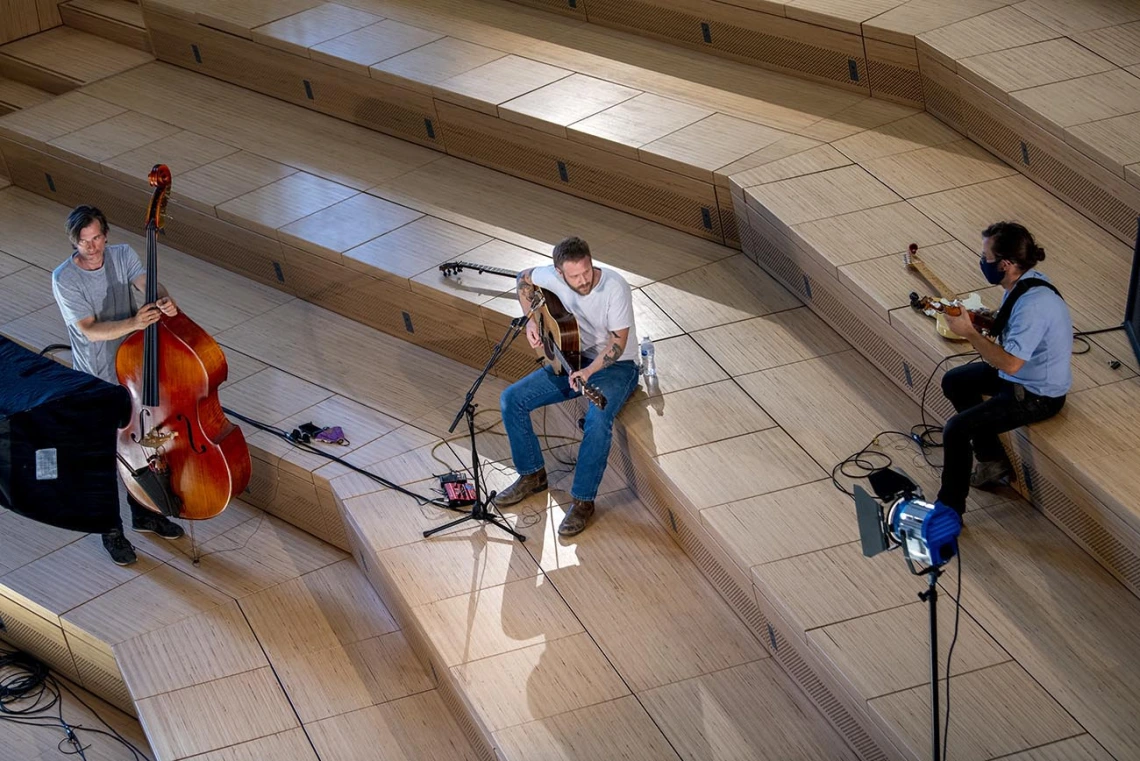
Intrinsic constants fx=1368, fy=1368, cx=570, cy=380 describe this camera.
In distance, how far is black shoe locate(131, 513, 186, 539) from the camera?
5.70 metres

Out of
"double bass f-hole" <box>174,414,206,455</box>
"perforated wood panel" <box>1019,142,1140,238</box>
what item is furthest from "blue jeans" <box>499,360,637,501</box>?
"perforated wood panel" <box>1019,142,1140,238</box>

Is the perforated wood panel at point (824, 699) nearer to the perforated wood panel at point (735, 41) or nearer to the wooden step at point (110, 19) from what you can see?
the perforated wood panel at point (735, 41)

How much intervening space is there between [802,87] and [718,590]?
120 inches

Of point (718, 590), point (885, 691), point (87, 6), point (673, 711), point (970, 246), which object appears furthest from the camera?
point (87, 6)

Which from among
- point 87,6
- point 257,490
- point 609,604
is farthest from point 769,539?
point 87,6

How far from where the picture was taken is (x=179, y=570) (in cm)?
562

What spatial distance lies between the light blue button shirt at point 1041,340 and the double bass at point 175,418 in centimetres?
280

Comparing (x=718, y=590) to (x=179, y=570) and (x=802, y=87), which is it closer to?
(x=179, y=570)

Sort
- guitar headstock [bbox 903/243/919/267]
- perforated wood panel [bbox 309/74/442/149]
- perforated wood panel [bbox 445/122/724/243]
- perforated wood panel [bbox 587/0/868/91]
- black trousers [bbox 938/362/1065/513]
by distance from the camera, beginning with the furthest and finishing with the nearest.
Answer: perforated wood panel [bbox 309/74/442/149]
perforated wood panel [bbox 587/0/868/91]
perforated wood panel [bbox 445/122/724/243]
guitar headstock [bbox 903/243/919/267]
black trousers [bbox 938/362/1065/513]

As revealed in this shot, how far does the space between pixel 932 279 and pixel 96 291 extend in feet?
10.6

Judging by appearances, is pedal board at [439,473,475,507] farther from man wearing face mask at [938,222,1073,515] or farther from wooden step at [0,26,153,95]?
wooden step at [0,26,153,95]

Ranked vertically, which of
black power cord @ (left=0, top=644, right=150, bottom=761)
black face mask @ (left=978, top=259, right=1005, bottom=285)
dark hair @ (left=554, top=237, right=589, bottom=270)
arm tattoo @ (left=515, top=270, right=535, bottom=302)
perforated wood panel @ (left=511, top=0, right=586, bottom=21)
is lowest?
black power cord @ (left=0, top=644, right=150, bottom=761)

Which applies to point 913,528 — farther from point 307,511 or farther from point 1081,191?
point 307,511

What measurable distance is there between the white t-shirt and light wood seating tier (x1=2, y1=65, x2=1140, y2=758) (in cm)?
30
